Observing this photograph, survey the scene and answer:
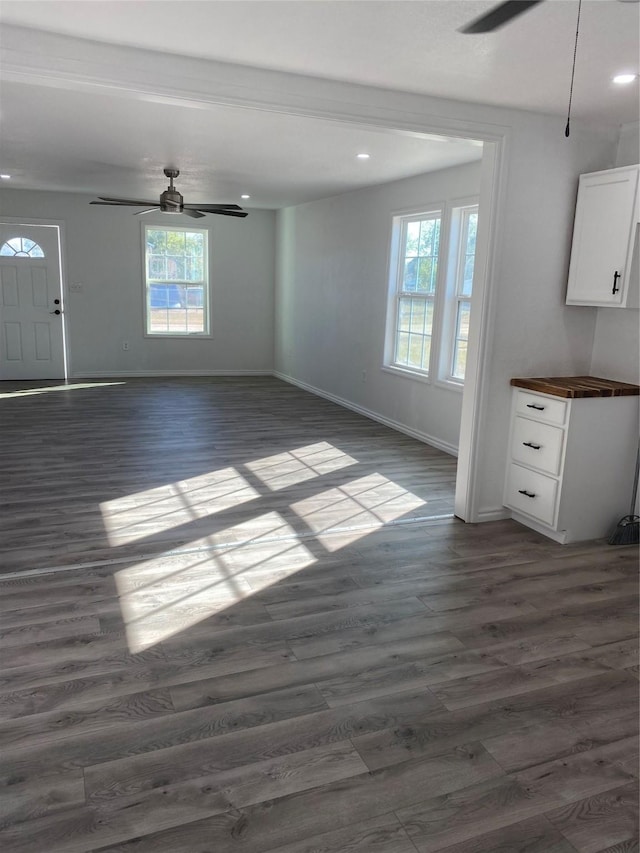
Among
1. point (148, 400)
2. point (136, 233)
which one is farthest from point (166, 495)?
point (136, 233)

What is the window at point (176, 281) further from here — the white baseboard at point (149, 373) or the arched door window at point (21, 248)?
the arched door window at point (21, 248)

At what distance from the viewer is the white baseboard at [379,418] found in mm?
5793

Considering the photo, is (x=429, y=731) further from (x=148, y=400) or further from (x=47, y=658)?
(x=148, y=400)

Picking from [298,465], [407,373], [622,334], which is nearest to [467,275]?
[407,373]

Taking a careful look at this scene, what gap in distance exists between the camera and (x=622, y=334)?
12.9 feet

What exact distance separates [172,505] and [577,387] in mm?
2622

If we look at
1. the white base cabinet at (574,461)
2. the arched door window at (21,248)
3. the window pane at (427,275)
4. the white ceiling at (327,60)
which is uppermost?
the white ceiling at (327,60)

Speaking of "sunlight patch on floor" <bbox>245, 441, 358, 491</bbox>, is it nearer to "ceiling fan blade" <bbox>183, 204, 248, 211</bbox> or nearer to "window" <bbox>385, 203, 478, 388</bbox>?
"window" <bbox>385, 203, 478, 388</bbox>

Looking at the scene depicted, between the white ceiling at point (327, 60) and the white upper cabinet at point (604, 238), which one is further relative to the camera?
the white upper cabinet at point (604, 238)

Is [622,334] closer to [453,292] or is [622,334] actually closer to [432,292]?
[453,292]

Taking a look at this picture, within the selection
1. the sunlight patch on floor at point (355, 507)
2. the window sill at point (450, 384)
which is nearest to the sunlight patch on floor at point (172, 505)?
the sunlight patch on floor at point (355, 507)

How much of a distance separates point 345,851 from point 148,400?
6511 mm

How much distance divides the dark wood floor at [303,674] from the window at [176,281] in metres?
5.38

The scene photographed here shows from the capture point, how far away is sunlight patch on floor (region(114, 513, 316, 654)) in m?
2.72
